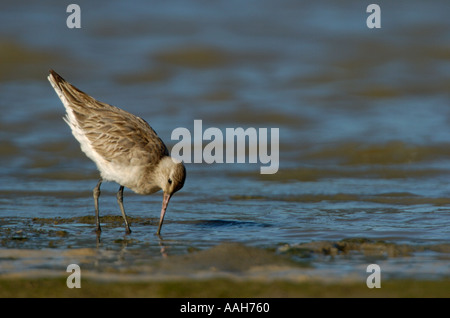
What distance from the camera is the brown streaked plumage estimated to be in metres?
7.68

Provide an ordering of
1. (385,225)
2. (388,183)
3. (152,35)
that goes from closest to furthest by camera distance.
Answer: (385,225) < (388,183) < (152,35)

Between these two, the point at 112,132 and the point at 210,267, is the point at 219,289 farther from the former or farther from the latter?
the point at 112,132

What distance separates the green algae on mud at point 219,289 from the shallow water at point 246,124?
0.29 meters

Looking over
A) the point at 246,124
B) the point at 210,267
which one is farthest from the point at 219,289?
the point at 246,124

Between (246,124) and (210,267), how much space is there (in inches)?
291

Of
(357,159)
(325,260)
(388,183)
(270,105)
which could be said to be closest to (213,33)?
(270,105)

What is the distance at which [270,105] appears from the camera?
1401cm

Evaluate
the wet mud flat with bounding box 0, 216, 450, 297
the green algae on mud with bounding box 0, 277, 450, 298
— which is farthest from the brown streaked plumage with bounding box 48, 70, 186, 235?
the green algae on mud with bounding box 0, 277, 450, 298

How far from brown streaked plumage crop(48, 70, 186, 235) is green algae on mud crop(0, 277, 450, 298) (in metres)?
1.87

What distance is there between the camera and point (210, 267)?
5.99 m

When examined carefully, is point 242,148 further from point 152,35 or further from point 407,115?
point 152,35

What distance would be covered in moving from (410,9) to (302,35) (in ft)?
11.1

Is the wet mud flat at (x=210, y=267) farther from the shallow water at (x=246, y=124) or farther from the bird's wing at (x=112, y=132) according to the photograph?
the bird's wing at (x=112, y=132)

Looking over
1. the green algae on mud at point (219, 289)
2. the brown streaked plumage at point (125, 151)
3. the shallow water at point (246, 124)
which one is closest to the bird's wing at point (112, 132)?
the brown streaked plumage at point (125, 151)
